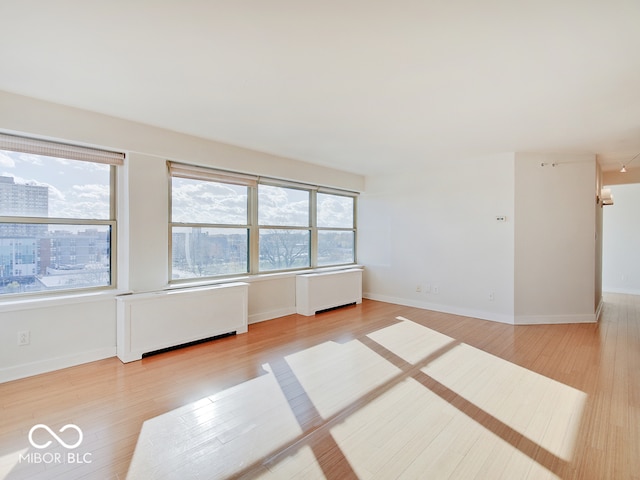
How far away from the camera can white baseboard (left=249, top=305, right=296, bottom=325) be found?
4.67 meters

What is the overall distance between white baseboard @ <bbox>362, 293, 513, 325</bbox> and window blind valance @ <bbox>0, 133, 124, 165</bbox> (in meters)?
4.78

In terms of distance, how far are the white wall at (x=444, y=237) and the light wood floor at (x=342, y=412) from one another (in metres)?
1.22

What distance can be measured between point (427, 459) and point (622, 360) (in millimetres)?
2893

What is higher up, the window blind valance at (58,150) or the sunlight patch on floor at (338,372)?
the window blind valance at (58,150)

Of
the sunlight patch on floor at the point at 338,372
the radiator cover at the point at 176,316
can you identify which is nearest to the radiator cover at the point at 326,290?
the radiator cover at the point at 176,316

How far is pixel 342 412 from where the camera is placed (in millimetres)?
2301

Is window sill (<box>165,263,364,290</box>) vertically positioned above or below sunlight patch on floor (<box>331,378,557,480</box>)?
above

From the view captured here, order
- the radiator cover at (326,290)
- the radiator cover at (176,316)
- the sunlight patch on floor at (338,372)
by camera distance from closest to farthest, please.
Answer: the sunlight patch on floor at (338,372), the radiator cover at (176,316), the radiator cover at (326,290)

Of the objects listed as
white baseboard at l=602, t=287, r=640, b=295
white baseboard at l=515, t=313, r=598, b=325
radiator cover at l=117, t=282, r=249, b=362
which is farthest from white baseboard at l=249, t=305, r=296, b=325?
white baseboard at l=602, t=287, r=640, b=295

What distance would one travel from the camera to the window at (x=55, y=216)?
2916 millimetres

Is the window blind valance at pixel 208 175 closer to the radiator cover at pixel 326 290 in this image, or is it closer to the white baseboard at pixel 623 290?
the radiator cover at pixel 326 290

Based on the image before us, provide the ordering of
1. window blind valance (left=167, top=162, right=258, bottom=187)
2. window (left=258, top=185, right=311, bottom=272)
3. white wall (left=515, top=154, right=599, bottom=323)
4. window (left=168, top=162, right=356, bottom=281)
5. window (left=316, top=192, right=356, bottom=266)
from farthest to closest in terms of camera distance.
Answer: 1. window (left=316, top=192, right=356, bottom=266)
2. window (left=258, top=185, right=311, bottom=272)
3. white wall (left=515, top=154, right=599, bottom=323)
4. window (left=168, top=162, right=356, bottom=281)
5. window blind valance (left=167, top=162, right=258, bottom=187)
